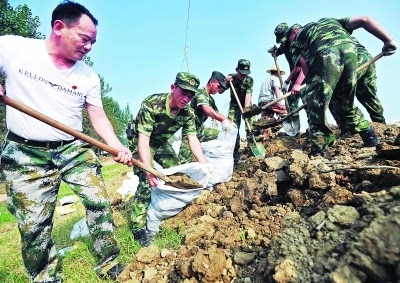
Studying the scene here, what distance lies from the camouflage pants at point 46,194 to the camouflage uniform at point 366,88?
2655mm

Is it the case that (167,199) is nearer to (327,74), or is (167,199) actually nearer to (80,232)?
(80,232)

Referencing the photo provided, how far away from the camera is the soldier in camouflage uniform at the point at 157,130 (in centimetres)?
306

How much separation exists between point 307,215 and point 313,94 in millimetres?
1463

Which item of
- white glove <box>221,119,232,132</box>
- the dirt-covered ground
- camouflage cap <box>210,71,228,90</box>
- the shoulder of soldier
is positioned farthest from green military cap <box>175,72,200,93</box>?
the shoulder of soldier

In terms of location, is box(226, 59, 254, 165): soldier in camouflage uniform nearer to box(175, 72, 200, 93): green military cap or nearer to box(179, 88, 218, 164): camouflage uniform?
box(179, 88, 218, 164): camouflage uniform

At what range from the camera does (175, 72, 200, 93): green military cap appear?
3045 millimetres

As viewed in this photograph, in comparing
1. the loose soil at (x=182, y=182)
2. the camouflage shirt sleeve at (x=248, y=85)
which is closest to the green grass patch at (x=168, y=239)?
the loose soil at (x=182, y=182)

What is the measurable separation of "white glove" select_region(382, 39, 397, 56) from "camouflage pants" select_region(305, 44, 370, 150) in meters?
0.62

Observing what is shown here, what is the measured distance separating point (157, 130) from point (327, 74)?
6.08 ft

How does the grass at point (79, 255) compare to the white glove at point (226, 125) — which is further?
the white glove at point (226, 125)

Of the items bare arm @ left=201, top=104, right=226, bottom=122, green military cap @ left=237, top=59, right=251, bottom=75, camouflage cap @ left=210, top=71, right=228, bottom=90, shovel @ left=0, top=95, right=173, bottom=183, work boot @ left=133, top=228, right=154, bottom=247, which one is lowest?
work boot @ left=133, top=228, right=154, bottom=247

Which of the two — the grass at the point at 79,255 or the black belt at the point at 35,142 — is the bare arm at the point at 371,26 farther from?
the black belt at the point at 35,142

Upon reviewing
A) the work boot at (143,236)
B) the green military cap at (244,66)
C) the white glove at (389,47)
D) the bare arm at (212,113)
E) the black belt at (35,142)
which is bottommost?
the work boot at (143,236)

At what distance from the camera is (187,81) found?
10.0 ft
